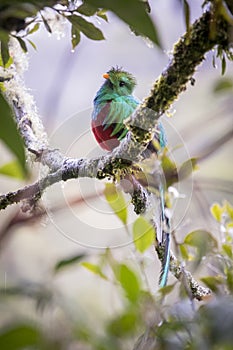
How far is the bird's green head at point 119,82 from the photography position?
2201 millimetres

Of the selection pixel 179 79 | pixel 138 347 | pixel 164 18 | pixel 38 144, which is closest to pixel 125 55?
pixel 164 18

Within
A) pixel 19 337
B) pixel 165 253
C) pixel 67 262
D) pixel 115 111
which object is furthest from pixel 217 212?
pixel 19 337

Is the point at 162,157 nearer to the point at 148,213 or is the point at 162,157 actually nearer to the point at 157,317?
the point at 148,213

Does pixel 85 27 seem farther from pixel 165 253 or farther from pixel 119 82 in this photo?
pixel 119 82

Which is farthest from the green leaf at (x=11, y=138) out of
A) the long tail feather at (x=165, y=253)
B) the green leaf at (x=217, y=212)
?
the green leaf at (x=217, y=212)

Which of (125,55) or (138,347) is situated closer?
(138,347)

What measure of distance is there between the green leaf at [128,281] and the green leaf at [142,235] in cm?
27

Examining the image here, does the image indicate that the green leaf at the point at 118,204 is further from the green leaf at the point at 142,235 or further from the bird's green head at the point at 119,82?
the bird's green head at the point at 119,82

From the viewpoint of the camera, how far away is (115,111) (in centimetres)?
200

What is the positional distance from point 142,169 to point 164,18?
2.27 metres

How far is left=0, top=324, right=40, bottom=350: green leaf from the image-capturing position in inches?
14.4

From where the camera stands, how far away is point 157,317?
478 mm

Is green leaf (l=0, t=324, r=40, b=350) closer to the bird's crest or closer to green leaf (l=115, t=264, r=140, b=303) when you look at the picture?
green leaf (l=115, t=264, r=140, b=303)

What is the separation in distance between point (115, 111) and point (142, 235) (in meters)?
1.18
